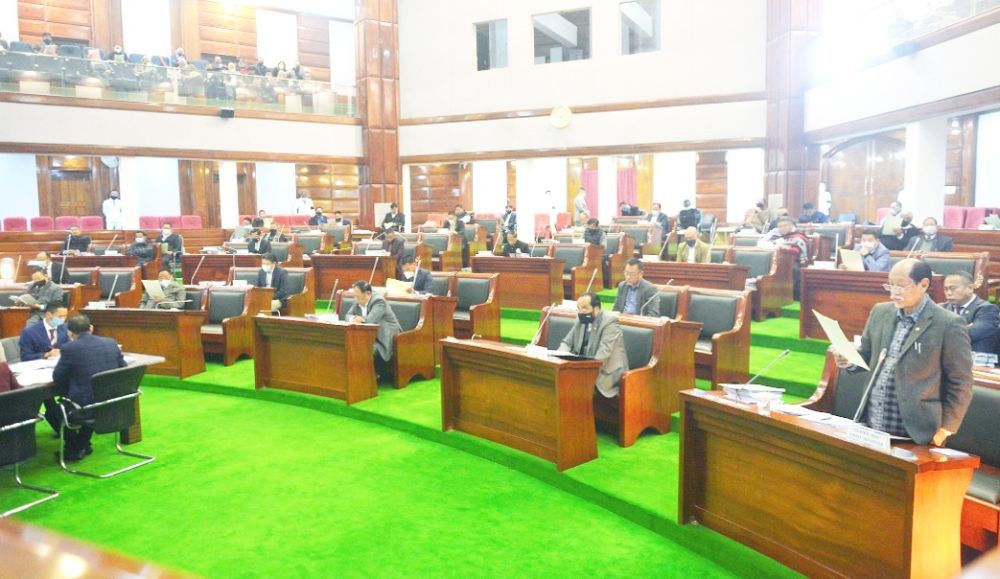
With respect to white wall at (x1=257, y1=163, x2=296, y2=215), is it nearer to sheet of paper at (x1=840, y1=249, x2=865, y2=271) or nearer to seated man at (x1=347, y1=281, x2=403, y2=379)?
seated man at (x1=347, y1=281, x2=403, y2=379)

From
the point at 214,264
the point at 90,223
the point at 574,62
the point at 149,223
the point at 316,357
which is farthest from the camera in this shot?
the point at 149,223

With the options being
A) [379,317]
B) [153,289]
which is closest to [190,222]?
[153,289]

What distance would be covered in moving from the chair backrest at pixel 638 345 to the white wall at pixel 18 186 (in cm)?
1570

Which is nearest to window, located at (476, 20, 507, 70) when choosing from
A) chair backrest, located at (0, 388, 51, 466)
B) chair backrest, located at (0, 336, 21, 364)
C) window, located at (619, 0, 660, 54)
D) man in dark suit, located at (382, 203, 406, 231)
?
window, located at (619, 0, 660, 54)

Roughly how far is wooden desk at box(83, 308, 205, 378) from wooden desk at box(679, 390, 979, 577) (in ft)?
17.0

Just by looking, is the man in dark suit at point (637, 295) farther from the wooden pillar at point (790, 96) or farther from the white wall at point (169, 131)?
the white wall at point (169, 131)

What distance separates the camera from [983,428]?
318cm

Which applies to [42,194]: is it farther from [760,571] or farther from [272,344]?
[760,571]

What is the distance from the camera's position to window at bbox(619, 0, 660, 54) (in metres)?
14.4

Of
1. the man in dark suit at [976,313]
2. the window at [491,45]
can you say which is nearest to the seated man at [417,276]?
the man in dark suit at [976,313]

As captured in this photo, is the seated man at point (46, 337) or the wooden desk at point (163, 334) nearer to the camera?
the seated man at point (46, 337)

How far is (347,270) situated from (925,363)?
8.01 meters

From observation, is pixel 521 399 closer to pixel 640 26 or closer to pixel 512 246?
pixel 512 246

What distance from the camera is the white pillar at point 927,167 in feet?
33.7
